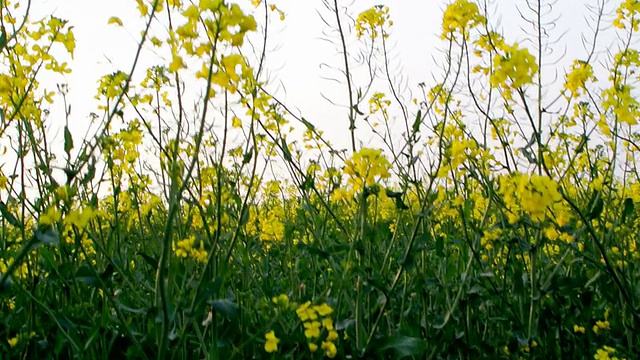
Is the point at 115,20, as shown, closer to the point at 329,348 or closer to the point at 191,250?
the point at 191,250

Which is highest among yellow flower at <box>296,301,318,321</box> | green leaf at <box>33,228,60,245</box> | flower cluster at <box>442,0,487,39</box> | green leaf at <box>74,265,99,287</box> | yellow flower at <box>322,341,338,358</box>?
flower cluster at <box>442,0,487,39</box>

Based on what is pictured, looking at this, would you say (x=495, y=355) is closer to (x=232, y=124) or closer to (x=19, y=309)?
(x=232, y=124)

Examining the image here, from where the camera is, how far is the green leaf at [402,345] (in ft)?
5.85

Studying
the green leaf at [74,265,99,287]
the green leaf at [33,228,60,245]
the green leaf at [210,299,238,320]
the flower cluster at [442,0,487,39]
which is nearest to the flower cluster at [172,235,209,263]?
the green leaf at [74,265,99,287]

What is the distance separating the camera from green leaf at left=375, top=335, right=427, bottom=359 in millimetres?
1784

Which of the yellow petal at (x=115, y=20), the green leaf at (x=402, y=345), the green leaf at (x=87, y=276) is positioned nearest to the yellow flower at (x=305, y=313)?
the green leaf at (x=402, y=345)

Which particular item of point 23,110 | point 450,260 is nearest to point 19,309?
point 23,110

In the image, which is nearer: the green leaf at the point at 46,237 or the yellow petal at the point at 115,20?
the green leaf at the point at 46,237

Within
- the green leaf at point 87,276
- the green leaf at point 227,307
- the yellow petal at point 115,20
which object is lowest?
the green leaf at point 227,307

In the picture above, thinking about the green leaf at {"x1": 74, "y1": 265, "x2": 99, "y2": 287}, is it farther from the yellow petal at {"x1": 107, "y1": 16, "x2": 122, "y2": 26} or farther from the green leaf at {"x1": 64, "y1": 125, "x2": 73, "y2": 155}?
the yellow petal at {"x1": 107, "y1": 16, "x2": 122, "y2": 26}

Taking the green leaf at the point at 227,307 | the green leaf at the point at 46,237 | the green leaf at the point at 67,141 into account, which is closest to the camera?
the green leaf at the point at 46,237

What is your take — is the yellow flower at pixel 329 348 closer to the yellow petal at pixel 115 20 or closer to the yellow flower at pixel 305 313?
the yellow flower at pixel 305 313

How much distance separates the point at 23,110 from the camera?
215cm

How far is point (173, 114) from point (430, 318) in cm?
130
